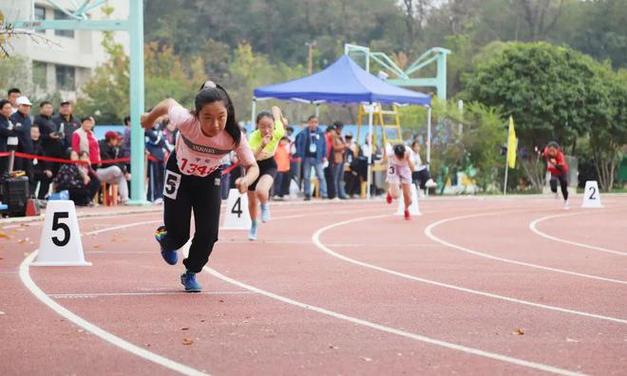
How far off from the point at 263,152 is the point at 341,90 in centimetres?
1581

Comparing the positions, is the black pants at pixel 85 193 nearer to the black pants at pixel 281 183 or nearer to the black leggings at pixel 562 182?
the black pants at pixel 281 183

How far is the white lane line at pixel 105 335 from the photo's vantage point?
7.64m

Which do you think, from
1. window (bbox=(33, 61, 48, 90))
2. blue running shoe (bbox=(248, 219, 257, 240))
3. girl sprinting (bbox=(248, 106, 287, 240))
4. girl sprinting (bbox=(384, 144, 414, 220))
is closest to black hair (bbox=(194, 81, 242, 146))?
girl sprinting (bbox=(248, 106, 287, 240))

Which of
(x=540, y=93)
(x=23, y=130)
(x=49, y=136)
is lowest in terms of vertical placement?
(x=49, y=136)

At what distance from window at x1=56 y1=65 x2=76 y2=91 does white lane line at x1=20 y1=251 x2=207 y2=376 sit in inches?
2626

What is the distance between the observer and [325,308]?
10.5 metres

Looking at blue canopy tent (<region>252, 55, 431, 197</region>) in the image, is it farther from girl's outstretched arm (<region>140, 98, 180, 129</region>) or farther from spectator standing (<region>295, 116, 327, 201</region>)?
girl's outstretched arm (<region>140, 98, 180, 129</region>)

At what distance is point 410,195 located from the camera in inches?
985

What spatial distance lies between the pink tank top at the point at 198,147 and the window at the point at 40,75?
56.8 m

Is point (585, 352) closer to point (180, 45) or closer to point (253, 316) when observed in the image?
point (253, 316)

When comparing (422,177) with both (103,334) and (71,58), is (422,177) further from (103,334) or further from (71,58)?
(71,58)

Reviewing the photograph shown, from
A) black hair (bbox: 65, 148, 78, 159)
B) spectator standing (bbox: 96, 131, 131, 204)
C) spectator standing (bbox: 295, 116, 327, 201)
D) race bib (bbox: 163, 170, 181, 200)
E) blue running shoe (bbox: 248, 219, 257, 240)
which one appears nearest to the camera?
race bib (bbox: 163, 170, 181, 200)

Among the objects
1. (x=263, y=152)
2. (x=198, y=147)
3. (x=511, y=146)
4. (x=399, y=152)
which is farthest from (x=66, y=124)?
(x=511, y=146)

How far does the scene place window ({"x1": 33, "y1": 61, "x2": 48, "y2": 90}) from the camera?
6859 cm
